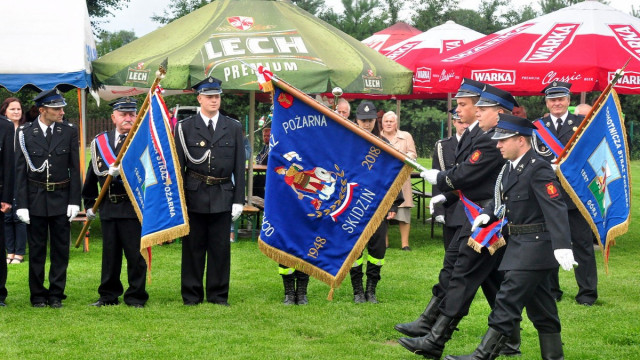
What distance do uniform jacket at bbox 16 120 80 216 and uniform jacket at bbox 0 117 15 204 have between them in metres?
0.07

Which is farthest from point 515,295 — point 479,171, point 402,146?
point 402,146

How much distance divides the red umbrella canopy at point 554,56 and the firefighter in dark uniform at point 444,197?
2.93 metres

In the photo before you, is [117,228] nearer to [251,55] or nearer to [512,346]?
[512,346]

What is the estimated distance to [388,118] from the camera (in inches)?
Answer: 482

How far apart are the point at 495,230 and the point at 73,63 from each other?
7038mm

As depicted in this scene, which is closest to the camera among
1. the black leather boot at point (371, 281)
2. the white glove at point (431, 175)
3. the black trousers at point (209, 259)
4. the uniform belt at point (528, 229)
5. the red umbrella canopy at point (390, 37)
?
the uniform belt at point (528, 229)

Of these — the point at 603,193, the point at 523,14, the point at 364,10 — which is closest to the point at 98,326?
the point at 603,193

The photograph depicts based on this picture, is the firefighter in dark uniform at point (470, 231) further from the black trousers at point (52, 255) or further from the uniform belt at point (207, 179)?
the black trousers at point (52, 255)

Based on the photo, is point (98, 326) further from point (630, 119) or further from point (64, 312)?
point (630, 119)

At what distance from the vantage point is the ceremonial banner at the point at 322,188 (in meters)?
7.27

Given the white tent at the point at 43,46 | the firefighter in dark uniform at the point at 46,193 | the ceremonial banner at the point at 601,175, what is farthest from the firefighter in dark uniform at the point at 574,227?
the white tent at the point at 43,46

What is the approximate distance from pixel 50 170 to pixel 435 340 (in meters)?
4.05

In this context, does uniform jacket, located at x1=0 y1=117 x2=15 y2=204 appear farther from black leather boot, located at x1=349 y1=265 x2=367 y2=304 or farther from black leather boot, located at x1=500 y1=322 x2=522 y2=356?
black leather boot, located at x1=500 y1=322 x2=522 y2=356

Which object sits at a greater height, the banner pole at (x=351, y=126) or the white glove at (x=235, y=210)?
the banner pole at (x=351, y=126)
